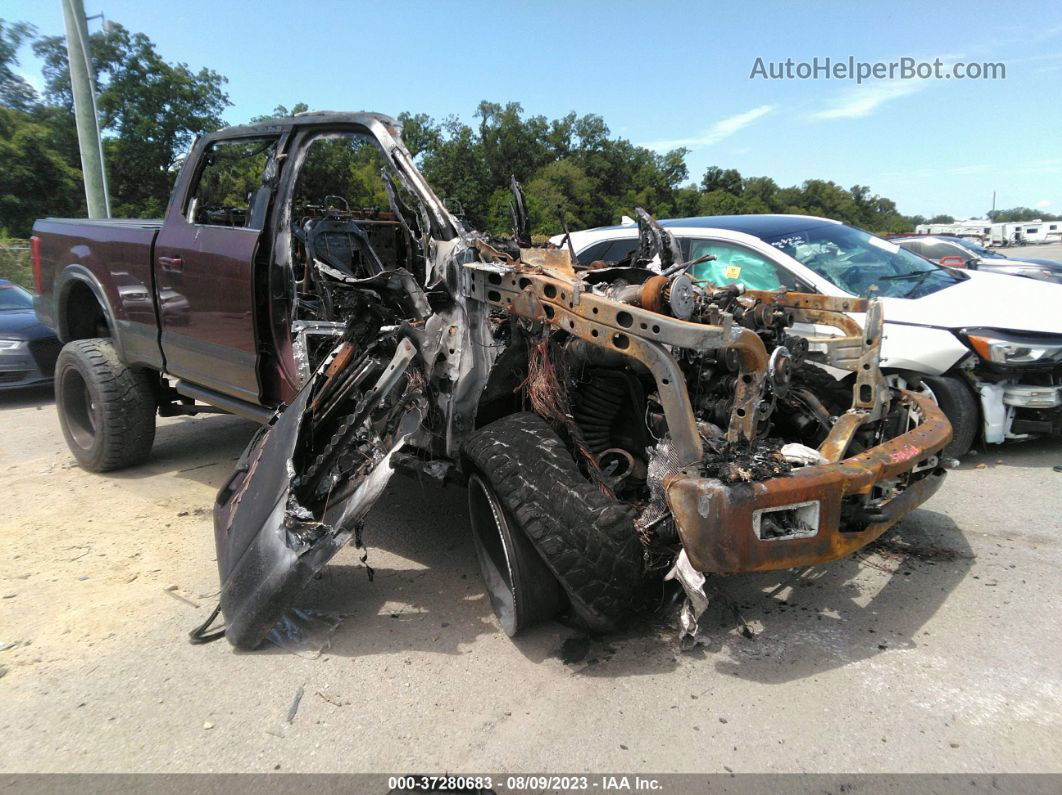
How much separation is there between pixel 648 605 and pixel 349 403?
1.74 meters

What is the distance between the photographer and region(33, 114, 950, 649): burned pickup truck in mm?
2709

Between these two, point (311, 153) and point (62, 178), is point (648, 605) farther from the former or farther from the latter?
point (62, 178)

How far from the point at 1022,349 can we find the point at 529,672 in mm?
3969

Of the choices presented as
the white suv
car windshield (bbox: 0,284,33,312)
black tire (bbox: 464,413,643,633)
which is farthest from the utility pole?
black tire (bbox: 464,413,643,633)

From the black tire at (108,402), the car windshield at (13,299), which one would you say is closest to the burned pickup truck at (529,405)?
the black tire at (108,402)

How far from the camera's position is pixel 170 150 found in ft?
78.4

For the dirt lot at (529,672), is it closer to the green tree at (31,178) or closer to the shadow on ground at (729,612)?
the shadow on ground at (729,612)

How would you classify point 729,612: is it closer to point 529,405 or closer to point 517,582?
point 517,582

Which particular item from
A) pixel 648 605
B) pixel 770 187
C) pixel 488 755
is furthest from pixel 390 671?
pixel 770 187

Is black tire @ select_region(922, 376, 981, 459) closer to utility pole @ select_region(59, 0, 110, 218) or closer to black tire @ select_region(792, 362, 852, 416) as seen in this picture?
→ black tire @ select_region(792, 362, 852, 416)

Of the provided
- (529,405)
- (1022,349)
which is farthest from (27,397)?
(1022,349)

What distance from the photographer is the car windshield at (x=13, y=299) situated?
29.4 feet

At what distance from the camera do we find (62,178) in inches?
853

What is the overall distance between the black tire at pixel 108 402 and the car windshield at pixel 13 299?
4488 millimetres
